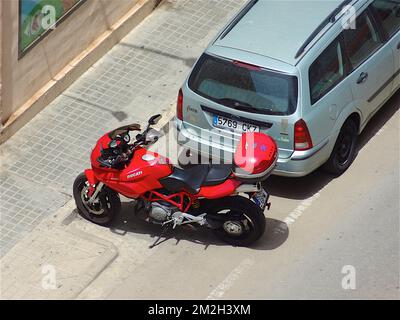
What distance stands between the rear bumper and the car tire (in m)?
0.20

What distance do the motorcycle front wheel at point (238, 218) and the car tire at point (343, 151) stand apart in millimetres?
1468

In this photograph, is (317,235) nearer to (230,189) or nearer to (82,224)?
(230,189)

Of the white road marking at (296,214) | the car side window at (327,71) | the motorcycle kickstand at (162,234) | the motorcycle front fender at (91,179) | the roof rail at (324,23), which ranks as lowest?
the motorcycle kickstand at (162,234)

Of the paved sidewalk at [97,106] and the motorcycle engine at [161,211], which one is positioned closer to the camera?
the motorcycle engine at [161,211]

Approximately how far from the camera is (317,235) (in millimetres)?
11508

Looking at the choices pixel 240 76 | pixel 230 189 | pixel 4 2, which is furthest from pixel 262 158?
pixel 4 2

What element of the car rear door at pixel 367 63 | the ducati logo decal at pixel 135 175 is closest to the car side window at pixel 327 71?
the car rear door at pixel 367 63

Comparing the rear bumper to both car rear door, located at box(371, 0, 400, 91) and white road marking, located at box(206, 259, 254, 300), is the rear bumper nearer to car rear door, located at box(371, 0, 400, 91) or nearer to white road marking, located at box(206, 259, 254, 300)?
white road marking, located at box(206, 259, 254, 300)

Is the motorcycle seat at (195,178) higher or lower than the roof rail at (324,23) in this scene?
lower

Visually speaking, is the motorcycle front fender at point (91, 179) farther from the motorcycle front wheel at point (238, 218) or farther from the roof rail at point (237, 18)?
the roof rail at point (237, 18)

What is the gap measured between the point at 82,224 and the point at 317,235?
2.51 meters

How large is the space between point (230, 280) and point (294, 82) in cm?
217

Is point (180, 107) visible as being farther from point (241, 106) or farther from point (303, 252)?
point (303, 252)

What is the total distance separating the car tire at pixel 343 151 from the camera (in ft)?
39.8
